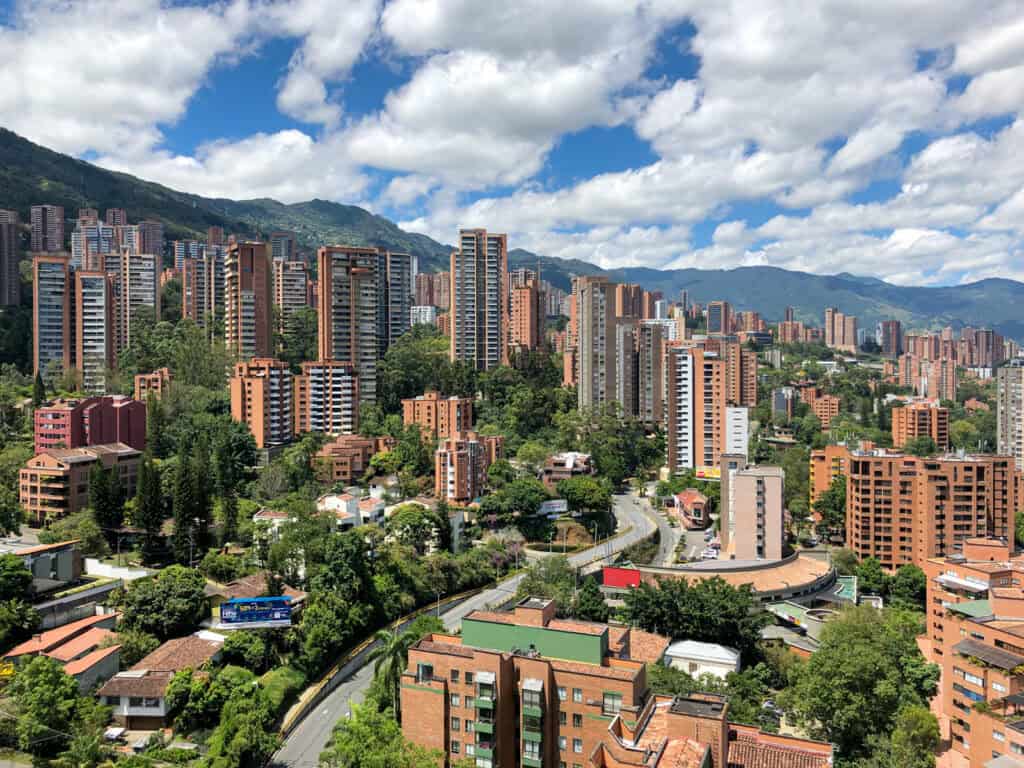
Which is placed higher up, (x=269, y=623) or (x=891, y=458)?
(x=891, y=458)

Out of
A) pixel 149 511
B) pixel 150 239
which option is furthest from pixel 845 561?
pixel 150 239

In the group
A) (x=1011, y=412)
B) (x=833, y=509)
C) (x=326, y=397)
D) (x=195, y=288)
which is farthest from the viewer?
(x=195, y=288)

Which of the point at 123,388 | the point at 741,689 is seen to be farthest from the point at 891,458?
the point at 123,388

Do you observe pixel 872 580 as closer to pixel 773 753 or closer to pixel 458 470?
pixel 458 470

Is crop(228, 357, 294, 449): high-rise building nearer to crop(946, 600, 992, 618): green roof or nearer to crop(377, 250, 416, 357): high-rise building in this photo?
crop(377, 250, 416, 357): high-rise building

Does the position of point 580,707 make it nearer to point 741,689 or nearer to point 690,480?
point 741,689

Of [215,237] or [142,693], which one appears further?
[215,237]
